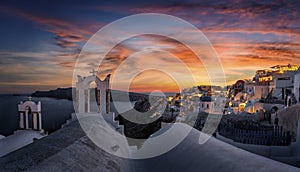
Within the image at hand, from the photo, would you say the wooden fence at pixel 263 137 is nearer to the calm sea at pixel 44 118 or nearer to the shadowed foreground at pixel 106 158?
the shadowed foreground at pixel 106 158

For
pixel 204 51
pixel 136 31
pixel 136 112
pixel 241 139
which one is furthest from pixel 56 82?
pixel 136 112

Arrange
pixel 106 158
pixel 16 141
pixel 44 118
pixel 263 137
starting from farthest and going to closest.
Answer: pixel 44 118
pixel 16 141
pixel 263 137
pixel 106 158

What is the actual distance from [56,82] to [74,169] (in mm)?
18807

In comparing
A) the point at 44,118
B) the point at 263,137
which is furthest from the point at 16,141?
the point at 44,118

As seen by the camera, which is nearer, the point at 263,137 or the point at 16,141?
the point at 263,137

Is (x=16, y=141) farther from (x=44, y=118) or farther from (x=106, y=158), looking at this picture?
(x=44, y=118)

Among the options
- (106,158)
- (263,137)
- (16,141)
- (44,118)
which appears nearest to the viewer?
(106,158)

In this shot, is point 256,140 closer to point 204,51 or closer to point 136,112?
point 204,51

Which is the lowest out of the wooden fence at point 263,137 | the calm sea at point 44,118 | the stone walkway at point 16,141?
the calm sea at point 44,118

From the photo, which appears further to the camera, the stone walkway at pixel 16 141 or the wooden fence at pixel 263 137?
the stone walkway at pixel 16 141

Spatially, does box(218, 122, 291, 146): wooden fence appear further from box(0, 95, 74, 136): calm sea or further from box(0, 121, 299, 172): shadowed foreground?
box(0, 95, 74, 136): calm sea

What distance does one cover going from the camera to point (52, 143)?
4070mm

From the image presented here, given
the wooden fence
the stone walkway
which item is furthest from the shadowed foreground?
the stone walkway

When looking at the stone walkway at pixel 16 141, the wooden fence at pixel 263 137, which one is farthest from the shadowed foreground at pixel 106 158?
the stone walkway at pixel 16 141
